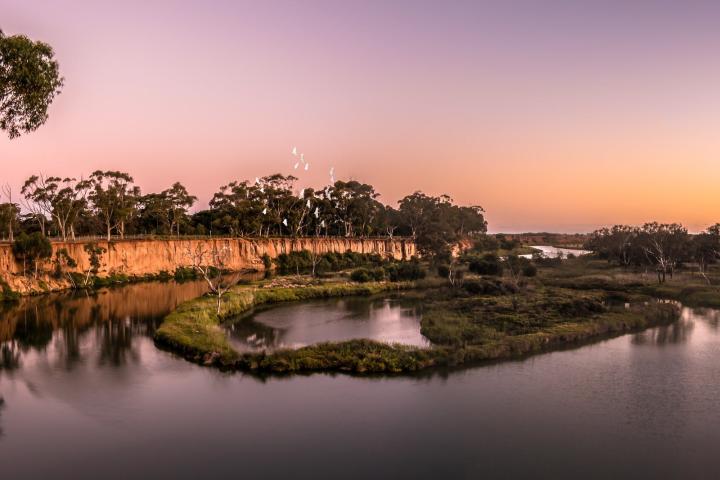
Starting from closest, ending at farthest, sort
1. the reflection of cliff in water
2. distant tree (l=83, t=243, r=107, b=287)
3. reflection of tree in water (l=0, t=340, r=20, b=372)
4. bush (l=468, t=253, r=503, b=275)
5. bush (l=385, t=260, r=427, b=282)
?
reflection of tree in water (l=0, t=340, r=20, b=372)
the reflection of cliff in water
distant tree (l=83, t=243, r=107, b=287)
bush (l=385, t=260, r=427, b=282)
bush (l=468, t=253, r=503, b=275)

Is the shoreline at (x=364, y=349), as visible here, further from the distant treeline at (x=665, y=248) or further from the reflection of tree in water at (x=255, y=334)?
the distant treeline at (x=665, y=248)

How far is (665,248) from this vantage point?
8469 centimetres

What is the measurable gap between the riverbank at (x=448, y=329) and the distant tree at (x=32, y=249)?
1013 inches

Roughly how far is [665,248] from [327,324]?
213 feet

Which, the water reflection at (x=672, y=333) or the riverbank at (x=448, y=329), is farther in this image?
the water reflection at (x=672, y=333)

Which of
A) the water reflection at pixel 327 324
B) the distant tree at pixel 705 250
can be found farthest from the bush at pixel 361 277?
the distant tree at pixel 705 250

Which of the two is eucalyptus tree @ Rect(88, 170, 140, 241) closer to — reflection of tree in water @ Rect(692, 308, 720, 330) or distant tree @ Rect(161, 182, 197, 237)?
distant tree @ Rect(161, 182, 197, 237)

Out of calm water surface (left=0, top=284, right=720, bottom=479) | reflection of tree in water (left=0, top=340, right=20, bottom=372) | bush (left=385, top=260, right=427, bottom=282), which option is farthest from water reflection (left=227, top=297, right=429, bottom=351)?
bush (left=385, top=260, right=427, bottom=282)

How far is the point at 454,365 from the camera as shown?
102 feet

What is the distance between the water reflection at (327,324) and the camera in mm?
38500

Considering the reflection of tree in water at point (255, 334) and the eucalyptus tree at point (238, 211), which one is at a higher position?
the eucalyptus tree at point (238, 211)

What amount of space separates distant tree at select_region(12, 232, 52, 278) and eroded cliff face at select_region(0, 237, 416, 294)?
2.62 feet

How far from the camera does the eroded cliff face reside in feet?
208

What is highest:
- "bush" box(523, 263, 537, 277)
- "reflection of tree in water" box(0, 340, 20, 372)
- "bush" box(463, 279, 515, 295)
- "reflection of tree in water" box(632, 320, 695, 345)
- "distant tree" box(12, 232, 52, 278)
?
"distant tree" box(12, 232, 52, 278)
